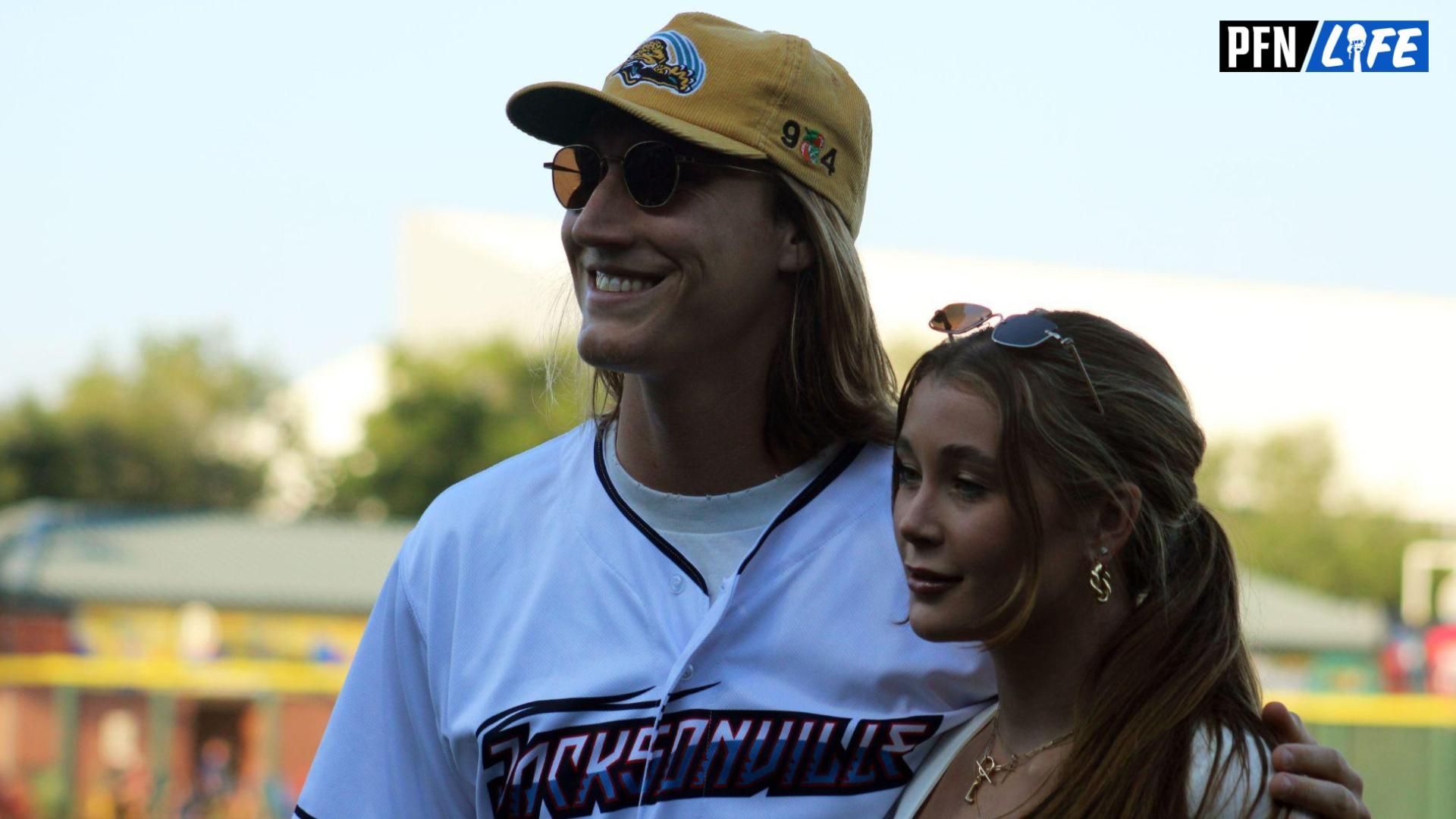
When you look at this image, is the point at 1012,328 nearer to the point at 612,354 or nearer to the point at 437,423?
the point at 612,354

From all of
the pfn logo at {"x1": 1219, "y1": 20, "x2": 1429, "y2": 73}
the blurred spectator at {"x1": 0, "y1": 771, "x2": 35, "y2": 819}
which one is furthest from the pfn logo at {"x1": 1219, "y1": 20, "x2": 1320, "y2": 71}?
the blurred spectator at {"x1": 0, "y1": 771, "x2": 35, "y2": 819}

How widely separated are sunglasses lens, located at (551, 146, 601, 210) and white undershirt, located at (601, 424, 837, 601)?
48cm

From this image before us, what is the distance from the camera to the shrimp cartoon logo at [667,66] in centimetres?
264

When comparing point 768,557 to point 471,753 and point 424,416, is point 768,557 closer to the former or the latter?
point 471,753

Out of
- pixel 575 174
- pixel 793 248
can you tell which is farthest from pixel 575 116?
pixel 793 248

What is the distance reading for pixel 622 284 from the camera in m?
2.61

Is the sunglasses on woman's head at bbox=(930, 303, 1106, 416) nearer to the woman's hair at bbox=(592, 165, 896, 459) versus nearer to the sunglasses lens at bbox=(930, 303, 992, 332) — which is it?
the sunglasses lens at bbox=(930, 303, 992, 332)

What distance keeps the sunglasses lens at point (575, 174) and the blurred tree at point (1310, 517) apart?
146 feet

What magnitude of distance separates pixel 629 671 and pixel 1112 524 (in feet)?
2.51

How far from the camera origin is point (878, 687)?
2.47 m

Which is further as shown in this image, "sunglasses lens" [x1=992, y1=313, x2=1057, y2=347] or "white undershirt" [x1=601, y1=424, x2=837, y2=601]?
"white undershirt" [x1=601, y1=424, x2=837, y2=601]

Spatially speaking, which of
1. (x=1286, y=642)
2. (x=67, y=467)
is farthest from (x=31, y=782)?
(x=67, y=467)

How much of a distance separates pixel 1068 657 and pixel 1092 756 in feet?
0.54

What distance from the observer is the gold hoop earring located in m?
2.23
